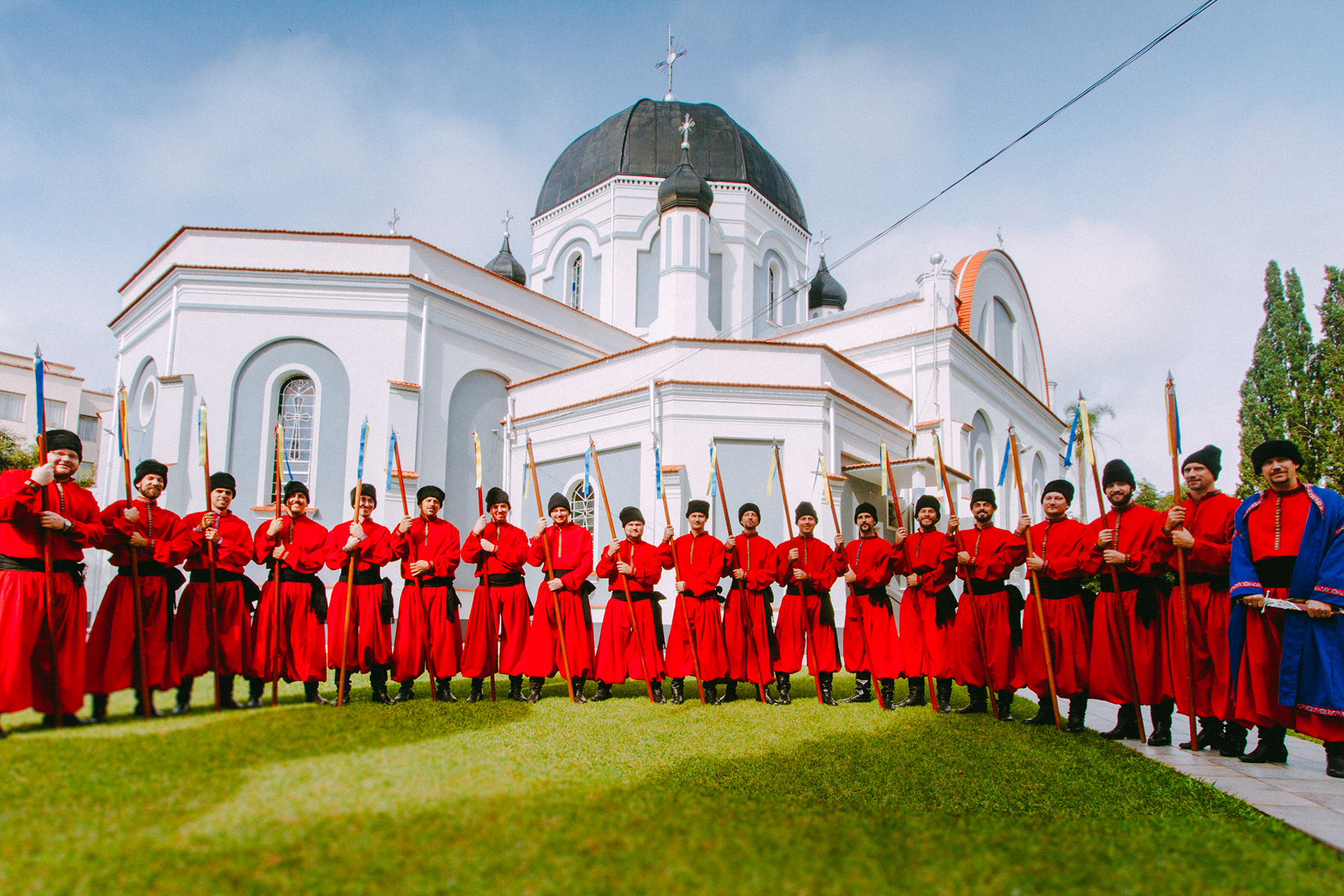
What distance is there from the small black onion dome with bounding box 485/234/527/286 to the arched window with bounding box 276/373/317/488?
42.9ft

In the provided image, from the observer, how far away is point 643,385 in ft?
54.4

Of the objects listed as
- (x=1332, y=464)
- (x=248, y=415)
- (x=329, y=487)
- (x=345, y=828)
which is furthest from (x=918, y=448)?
(x=345, y=828)

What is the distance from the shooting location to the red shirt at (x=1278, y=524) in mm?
5543

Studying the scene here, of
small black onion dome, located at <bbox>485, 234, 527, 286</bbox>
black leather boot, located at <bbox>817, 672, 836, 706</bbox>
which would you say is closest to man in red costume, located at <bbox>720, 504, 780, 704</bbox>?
black leather boot, located at <bbox>817, 672, 836, 706</bbox>

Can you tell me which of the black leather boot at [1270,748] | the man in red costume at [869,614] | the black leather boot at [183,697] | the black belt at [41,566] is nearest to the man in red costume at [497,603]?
the black leather boot at [183,697]

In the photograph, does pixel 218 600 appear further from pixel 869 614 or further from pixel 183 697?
pixel 869 614

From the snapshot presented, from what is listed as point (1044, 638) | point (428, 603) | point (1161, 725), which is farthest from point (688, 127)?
point (1161, 725)

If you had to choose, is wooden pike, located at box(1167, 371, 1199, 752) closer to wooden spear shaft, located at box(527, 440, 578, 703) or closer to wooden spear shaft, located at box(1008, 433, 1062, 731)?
wooden spear shaft, located at box(1008, 433, 1062, 731)

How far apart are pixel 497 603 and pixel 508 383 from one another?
11964 millimetres

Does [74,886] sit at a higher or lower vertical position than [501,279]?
lower

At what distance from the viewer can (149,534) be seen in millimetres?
5188

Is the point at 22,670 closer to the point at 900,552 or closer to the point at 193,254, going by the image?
the point at 900,552

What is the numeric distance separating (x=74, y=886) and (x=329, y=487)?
45.9 feet

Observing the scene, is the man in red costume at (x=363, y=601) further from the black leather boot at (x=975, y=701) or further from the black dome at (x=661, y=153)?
the black dome at (x=661, y=153)
